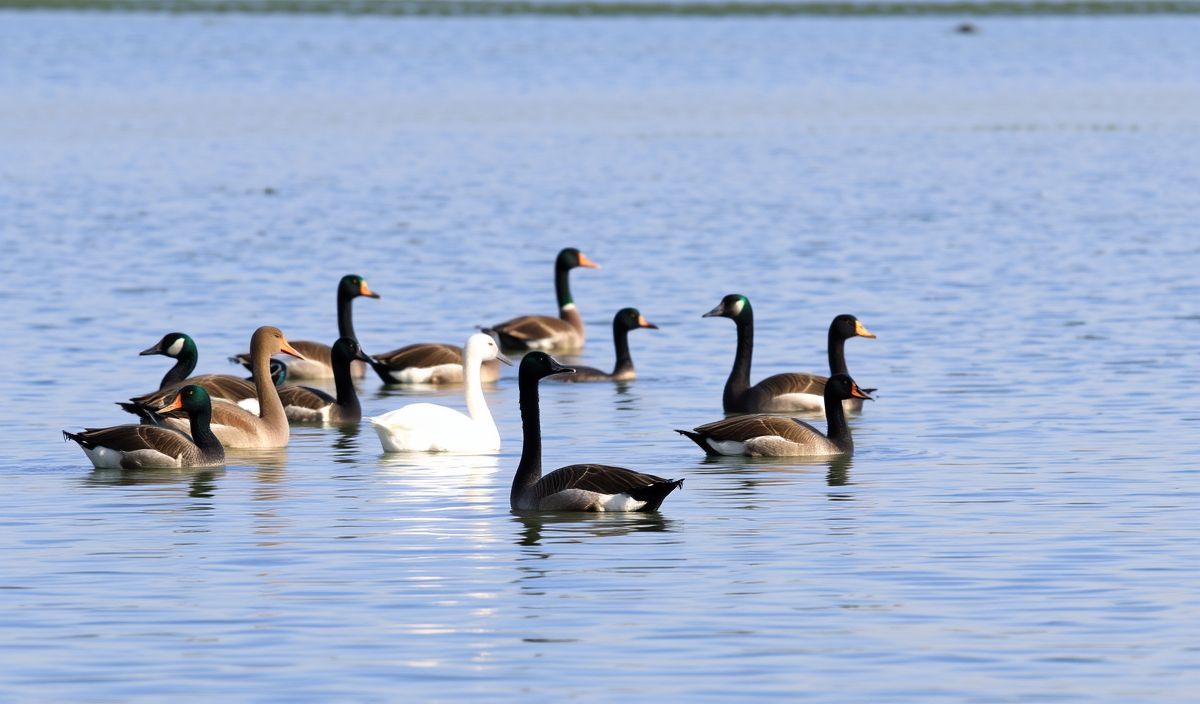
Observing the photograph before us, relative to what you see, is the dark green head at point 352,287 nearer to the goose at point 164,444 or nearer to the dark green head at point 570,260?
the dark green head at point 570,260

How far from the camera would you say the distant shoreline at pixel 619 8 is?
436 ft

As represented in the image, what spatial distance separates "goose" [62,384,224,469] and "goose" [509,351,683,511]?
124 inches

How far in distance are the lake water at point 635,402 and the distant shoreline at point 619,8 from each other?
68414 millimetres

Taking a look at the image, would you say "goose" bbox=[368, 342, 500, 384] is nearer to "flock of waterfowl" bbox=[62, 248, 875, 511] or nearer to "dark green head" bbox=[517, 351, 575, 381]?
"flock of waterfowl" bbox=[62, 248, 875, 511]

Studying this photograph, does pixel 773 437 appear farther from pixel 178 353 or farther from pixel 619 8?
pixel 619 8

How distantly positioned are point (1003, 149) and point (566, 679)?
43.0 metres

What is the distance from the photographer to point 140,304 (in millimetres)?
29141

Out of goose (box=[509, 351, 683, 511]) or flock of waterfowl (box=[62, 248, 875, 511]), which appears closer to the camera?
goose (box=[509, 351, 683, 511])

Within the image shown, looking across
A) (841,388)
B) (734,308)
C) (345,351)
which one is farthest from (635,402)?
(841,388)

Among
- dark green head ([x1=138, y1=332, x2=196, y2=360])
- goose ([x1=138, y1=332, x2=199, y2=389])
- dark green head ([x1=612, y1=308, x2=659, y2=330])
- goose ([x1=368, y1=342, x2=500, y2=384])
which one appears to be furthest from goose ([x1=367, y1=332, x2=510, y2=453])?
dark green head ([x1=612, y1=308, x2=659, y2=330])

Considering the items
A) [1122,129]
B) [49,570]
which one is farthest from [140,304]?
[1122,129]

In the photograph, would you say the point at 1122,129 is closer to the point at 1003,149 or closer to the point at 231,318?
the point at 1003,149

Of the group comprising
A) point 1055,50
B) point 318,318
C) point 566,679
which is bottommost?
point 566,679

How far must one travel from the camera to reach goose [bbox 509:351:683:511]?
15.4m
